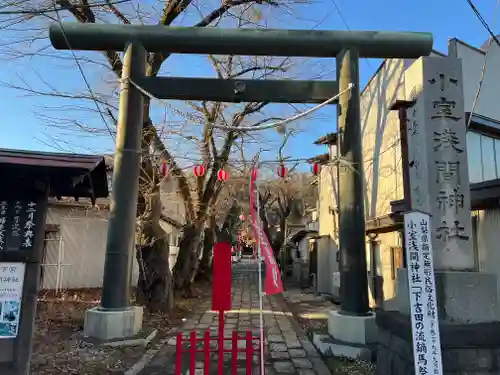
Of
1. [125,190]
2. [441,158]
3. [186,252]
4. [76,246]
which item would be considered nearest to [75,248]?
[76,246]

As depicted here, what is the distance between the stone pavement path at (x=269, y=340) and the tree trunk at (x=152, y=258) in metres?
1.24

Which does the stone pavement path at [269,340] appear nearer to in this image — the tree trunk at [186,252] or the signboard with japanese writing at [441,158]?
the tree trunk at [186,252]

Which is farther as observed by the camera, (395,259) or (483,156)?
(395,259)

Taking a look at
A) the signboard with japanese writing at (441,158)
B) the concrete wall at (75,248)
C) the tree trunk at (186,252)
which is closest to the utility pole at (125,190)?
the signboard with japanese writing at (441,158)

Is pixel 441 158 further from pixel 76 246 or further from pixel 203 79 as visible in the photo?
pixel 76 246

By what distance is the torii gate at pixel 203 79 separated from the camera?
9195 millimetres

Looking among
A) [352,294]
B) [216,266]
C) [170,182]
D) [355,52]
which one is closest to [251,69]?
[170,182]

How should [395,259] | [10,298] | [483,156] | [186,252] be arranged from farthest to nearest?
1. [186,252]
2. [395,259]
3. [483,156]
4. [10,298]

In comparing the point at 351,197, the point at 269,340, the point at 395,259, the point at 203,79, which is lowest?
the point at 269,340

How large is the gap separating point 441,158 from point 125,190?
6.67 m

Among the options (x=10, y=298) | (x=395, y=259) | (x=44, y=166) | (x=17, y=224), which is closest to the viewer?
(x=44, y=166)

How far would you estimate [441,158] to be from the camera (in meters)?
6.07

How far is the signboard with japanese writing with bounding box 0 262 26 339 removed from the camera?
207 inches

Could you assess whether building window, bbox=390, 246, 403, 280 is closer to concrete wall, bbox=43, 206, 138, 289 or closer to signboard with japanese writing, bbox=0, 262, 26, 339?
signboard with japanese writing, bbox=0, 262, 26, 339
